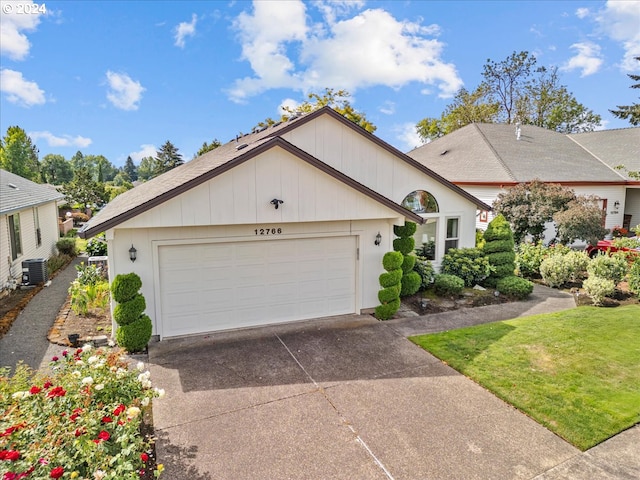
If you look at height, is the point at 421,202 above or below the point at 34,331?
above

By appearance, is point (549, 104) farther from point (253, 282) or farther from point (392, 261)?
point (253, 282)

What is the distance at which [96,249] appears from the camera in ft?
55.4

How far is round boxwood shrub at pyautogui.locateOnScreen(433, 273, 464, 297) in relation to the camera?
40.2 feet

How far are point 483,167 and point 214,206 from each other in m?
17.2

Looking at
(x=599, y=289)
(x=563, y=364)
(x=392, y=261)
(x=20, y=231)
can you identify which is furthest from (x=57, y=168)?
(x=563, y=364)

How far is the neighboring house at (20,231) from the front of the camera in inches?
493

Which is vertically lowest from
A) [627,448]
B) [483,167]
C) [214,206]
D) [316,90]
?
[627,448]

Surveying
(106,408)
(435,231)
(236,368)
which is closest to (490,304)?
(435,231)

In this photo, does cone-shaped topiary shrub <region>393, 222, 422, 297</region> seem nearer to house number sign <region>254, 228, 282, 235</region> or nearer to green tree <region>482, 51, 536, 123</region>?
house number sign <region>254, 228, 282, 235</region>

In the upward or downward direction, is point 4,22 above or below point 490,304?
above

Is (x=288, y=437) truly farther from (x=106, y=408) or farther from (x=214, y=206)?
(x=214, y=206)

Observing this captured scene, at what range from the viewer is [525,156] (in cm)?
2175

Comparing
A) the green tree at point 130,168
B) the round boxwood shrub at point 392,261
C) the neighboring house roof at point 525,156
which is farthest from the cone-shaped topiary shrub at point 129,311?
the green tree at point 130,168

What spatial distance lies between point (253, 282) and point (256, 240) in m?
1.02
